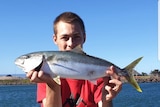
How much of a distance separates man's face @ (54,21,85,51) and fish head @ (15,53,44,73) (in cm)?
56

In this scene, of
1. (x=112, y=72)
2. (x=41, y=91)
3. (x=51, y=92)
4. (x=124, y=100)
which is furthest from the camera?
(x=124, y=100)

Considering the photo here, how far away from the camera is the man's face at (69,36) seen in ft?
16.8

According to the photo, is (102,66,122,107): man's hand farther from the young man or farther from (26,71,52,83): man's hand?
(26,71,52,83): man's hand

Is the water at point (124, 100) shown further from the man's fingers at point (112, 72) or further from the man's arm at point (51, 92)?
the man's fingers at point (112, 72)

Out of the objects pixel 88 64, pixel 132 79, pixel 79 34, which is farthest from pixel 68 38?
pixel 132 79

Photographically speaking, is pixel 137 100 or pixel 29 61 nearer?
pixel 29 61

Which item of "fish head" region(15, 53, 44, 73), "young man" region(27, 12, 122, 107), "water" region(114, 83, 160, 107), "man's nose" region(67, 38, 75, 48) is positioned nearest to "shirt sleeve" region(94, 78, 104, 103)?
"young man" region(27, 12, 122, 107)

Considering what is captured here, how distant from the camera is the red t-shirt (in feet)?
17.1

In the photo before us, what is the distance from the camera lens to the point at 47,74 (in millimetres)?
4633

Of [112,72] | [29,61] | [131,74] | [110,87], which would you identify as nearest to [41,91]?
[29,61]

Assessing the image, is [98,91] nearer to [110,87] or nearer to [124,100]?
[110,87]

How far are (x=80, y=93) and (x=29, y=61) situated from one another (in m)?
0.94

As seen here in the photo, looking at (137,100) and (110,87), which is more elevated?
(110,87)

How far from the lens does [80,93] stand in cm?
527
